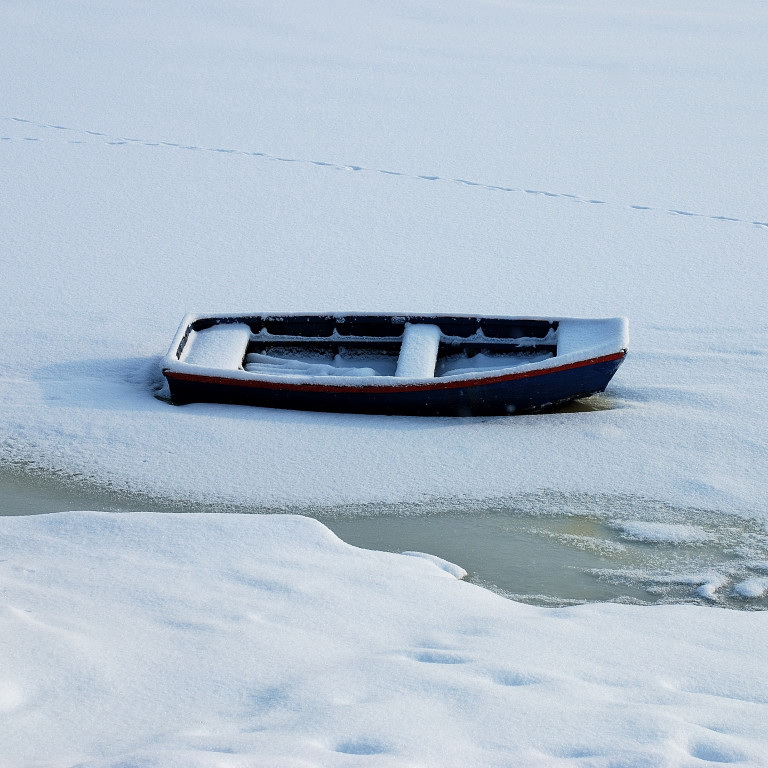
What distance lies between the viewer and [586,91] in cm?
1444

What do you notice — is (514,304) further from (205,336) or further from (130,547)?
(130,547)

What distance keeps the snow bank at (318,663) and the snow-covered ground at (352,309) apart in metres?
0.02

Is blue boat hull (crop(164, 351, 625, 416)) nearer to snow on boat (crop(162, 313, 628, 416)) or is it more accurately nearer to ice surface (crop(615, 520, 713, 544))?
snow on boat (crop(162, 313, 628, 416))

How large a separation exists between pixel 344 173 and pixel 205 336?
185 inches

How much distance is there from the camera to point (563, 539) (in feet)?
17.1

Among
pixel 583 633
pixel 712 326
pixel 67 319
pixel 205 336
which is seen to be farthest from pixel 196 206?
pixel 583 633

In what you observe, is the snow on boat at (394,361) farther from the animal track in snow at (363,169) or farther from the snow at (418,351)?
the animal track in snow at (363,169)

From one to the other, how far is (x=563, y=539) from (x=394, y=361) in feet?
7.53

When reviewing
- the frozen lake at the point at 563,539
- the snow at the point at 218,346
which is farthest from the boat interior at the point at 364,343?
the frozen lake at the point at 563,539

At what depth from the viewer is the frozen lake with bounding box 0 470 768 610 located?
4824 mm

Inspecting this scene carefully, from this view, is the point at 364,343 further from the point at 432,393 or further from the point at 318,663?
the point at 318,663

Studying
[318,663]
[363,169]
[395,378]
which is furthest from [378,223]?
[318,663]

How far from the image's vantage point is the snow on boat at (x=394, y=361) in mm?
6238

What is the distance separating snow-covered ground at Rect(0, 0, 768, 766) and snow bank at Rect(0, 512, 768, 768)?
2cm
